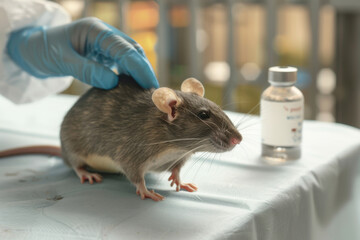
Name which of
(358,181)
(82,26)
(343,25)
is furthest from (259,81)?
(82,26)

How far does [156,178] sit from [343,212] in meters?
0.52

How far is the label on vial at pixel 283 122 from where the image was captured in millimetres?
1278

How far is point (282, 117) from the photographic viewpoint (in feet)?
4.21

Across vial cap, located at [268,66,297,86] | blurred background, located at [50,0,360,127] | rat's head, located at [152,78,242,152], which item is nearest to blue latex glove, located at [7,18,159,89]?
rat's head, located at [152,78,242,152]

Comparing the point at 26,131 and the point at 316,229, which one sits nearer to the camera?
the point at 316,229

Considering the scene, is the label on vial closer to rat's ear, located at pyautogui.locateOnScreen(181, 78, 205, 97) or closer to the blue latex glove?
rat's ear, located at pyautogui.locateOnScreen(181, 78, 205, 97)

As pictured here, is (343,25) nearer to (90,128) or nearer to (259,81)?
(259,81)

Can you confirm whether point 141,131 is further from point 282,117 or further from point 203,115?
point 282,117

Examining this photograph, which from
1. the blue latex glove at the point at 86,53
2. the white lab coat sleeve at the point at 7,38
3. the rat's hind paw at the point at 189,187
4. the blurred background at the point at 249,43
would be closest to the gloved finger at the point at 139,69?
the blue latex glove at the point at 86,53

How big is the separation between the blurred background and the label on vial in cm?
117

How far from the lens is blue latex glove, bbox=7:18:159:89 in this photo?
124 cm

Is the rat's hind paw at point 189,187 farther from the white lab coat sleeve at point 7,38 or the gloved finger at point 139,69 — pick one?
the white lab coat sleeve at point 7,38

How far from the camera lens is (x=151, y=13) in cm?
335

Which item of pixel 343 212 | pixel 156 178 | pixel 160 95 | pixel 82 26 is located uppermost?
pixel 82 26
